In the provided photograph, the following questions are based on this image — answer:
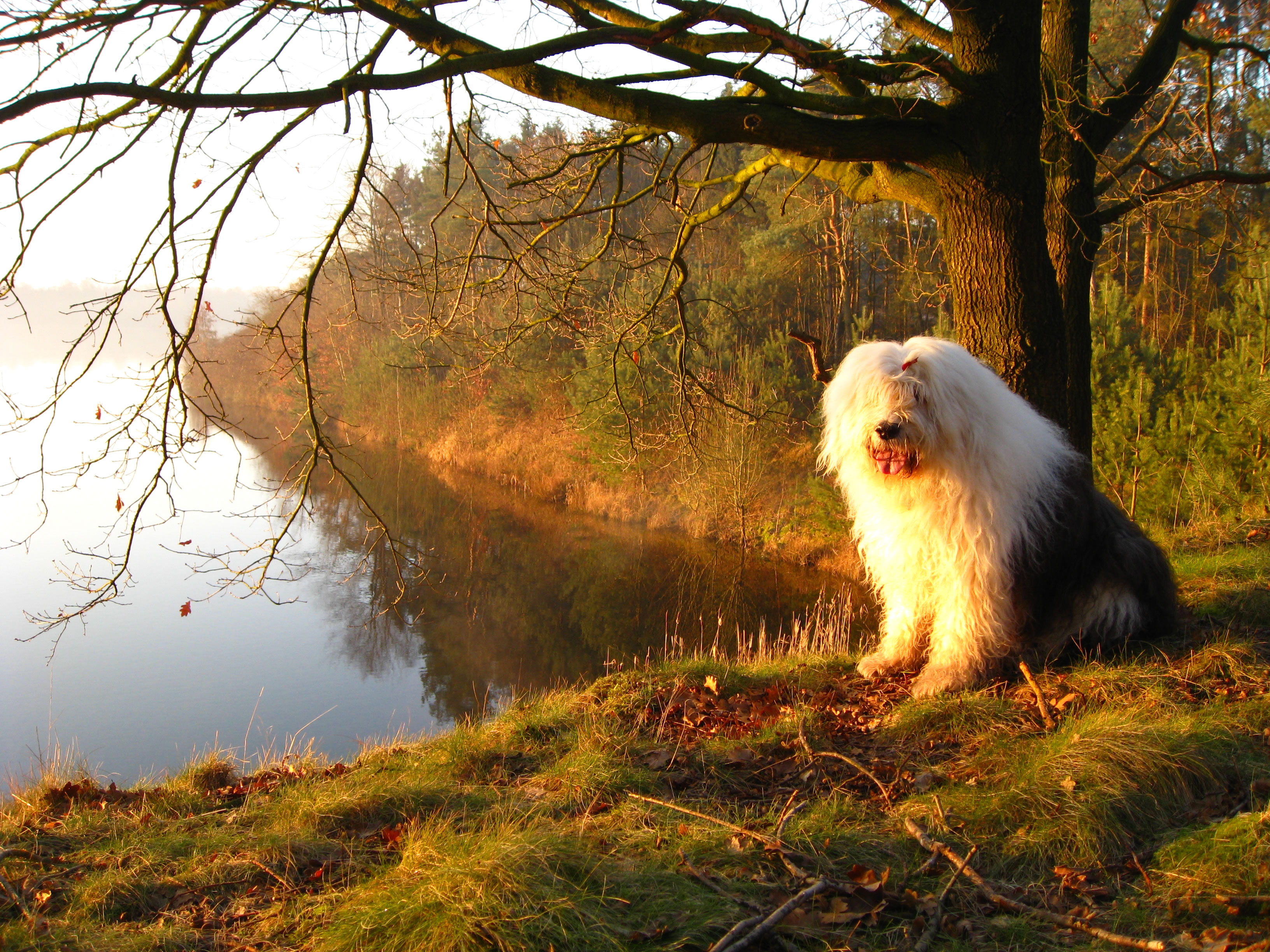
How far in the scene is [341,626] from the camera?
13703 mm

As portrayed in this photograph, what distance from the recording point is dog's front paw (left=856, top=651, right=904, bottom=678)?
14.6 feet

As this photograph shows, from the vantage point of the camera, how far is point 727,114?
13.7 feet

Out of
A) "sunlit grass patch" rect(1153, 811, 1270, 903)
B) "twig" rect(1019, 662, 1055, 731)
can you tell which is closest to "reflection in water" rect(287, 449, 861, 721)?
"twig" rect(1019, 662, 1055, 731)

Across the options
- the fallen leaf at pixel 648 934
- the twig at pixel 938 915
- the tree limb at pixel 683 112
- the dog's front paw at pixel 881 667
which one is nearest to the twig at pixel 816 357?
the tree limb at pixel 683 112

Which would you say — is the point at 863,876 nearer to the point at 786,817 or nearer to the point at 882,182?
the point at 786,817

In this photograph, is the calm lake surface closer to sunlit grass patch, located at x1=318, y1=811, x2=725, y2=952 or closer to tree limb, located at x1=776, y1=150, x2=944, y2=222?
sunlit grass patch, located at x1=318, y1=811, x2=725, y2=952

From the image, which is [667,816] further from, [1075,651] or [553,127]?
[553,127]

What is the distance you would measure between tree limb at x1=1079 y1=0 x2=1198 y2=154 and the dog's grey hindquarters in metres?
2.88

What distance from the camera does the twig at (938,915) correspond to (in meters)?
2.18

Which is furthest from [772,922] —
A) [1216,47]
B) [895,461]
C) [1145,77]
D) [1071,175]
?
[1216,47]

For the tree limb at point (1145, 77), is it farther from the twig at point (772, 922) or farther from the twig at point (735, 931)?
the twig at point (735, 931)

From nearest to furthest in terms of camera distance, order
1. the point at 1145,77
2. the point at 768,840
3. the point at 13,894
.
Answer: the point at 768,840 → the point at 13,894 → the point at 1145,77

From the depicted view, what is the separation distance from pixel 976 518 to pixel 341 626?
11935mm

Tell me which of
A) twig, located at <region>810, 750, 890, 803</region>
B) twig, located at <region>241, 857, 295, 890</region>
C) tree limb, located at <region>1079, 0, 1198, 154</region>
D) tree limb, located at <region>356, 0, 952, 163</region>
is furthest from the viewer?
→ tree limb, located at <region>1079, 0, 1198, 154</region>
